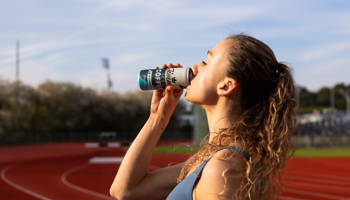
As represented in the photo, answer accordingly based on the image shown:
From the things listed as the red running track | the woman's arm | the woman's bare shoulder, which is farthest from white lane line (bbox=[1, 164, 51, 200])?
the woman's bare shoulder

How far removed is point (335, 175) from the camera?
12.9 m

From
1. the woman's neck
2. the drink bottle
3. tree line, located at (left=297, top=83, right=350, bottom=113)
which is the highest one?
tree line, located at (left=297, top=83, right=350, bottom=113)

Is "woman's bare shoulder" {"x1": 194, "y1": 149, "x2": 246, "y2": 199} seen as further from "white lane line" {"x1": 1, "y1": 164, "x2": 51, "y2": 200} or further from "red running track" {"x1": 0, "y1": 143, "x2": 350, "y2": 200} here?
"white lane line" {"x1": 1, "y1": 164, "x2": 51, "y2": 200}

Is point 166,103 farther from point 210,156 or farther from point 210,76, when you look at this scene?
point 210,156

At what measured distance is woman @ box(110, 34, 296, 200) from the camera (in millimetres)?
1504

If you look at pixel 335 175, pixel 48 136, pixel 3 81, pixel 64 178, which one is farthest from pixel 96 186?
pixel 3 81

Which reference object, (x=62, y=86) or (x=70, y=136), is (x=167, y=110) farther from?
(x=62, y=86)

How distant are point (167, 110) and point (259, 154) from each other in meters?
0.60

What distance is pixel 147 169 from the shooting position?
1893mm

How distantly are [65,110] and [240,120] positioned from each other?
40.3 m

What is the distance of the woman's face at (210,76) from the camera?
167cm

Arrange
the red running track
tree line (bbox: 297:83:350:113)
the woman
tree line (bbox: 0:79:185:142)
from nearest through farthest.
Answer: the woman < the red running track < tree line (bbox: 0:79:185:142) < tree line (bbox: 297:83:350:113)

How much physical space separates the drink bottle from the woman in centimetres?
4

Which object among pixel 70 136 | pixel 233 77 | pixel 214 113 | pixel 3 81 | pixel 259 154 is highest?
pixel 3 81
